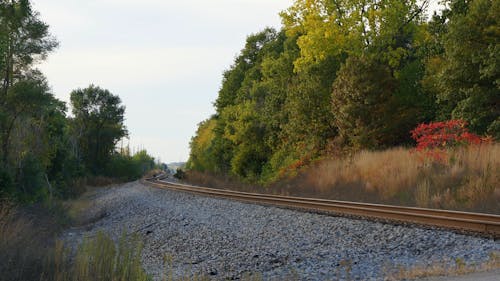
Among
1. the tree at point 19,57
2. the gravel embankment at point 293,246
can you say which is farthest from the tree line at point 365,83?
A: the tree at point 19,57

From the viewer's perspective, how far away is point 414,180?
17.9 metres

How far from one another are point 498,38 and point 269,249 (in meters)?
17.9

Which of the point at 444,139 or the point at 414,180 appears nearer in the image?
the point at 414,180

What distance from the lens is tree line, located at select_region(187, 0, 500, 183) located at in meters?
24.5

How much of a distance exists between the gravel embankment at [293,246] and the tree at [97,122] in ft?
235

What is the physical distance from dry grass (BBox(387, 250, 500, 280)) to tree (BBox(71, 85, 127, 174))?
81.1m

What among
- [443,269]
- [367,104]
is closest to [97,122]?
[367,104]

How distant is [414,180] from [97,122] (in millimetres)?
78999

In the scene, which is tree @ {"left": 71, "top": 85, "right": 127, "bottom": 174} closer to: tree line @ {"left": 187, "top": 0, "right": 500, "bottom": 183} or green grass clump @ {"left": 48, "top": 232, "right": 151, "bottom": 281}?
tree line @ {"left": 187, "top": 0, "right": 500, "bottom": 183}

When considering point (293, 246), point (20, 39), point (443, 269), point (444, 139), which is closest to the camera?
point (443, 269)

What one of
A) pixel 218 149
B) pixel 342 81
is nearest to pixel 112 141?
pixel 218 149

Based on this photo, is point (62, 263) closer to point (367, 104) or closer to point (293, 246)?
point (293, 246)

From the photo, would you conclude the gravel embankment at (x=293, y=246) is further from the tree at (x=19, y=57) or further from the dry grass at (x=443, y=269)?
the tree at (x=19, y=57)

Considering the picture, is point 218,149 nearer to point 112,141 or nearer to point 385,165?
point 385,165
